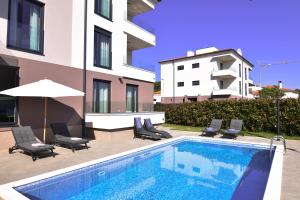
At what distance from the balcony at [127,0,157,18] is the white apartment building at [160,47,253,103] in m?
21.8

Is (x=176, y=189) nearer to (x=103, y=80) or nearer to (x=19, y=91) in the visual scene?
(x=19, y=91)

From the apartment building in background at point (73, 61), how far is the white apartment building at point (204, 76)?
77.2ft

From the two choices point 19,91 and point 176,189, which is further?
point 19,91

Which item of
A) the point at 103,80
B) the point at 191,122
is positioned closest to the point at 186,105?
the point at 191,122

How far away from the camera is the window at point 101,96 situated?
1650cm

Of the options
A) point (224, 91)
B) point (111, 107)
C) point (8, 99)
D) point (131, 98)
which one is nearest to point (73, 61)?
point (111, 107)

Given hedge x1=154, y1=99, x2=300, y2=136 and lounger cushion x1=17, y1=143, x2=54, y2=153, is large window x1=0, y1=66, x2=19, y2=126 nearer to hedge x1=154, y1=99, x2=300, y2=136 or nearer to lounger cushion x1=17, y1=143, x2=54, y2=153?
lounger cushion x1=17, y1=143, x2=54, y2=153

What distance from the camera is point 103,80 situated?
55.9 feet

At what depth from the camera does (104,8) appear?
57.8 feet

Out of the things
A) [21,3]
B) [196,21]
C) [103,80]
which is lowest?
[103,80]

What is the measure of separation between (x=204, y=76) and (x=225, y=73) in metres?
3.83

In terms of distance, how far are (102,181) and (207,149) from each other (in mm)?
7739

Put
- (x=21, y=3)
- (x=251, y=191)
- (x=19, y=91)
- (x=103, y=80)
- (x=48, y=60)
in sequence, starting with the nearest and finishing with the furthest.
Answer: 1. (x=251, y=191)
2. (x=19, y=91)
3. (x=21, y=3)
4. (x=48, y=60)
5. (x=103, y=80)

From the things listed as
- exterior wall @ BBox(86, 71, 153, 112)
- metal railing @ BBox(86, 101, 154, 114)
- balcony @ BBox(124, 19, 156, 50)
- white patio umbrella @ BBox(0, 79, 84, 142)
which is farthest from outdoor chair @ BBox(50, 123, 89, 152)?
balcony @ BBox(124, 19, 156, 50)
